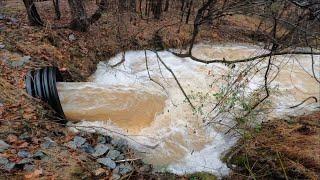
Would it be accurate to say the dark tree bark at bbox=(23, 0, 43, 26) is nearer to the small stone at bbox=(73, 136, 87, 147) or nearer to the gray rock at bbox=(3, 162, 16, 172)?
the small stone at bbox=(73, 136, 87, 147)

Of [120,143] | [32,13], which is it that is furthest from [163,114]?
[32,13]

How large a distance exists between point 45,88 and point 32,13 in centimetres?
301

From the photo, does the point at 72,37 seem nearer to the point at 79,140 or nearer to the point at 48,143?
the point at 79,140

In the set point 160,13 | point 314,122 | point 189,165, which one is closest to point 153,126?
point 189,165

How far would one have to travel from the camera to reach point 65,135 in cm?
503

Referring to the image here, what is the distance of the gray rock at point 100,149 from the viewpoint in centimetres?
477

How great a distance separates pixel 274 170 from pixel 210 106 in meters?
2.17

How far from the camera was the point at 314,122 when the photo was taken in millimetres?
6133

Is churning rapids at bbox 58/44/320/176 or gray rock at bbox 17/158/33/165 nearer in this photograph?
gray rock at bbox 17/158/33/165

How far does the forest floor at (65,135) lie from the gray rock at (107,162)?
71mm

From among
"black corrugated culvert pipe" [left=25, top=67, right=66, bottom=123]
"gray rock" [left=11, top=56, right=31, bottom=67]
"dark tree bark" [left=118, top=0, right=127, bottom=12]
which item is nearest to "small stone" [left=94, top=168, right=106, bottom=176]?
"black corrugated culvert pipe" [left=25, top=67, right=66, bottom=123]

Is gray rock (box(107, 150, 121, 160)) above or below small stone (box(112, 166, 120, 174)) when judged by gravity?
above

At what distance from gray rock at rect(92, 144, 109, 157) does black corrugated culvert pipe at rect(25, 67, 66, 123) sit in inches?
36.4

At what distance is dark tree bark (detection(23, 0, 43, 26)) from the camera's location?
7.59 meters
